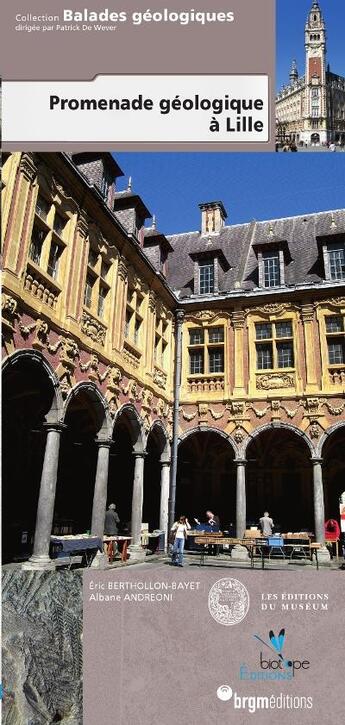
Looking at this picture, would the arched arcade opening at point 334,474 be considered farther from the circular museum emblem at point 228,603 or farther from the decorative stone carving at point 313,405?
the circular museum emblem at point 228,603

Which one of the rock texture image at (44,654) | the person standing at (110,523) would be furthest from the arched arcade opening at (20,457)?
the rock texture image at (44,654)

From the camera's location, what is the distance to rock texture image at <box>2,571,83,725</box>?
16.8ft

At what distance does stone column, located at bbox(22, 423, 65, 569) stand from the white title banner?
5.35 meters

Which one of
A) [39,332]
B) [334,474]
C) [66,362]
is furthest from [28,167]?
[334,474]

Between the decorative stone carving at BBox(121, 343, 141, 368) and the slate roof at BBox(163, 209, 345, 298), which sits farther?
the slate roof at BBox(163, 209, 345, 298)

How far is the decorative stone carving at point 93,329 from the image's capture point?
33.8 ft

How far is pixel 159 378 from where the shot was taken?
14508mm

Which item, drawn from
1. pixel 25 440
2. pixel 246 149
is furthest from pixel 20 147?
pixel 25 440

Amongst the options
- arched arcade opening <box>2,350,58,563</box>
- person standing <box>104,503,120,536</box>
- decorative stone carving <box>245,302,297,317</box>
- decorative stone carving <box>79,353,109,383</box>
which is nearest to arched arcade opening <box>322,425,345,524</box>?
decorative stone carving <box>245,302,297,317</box>

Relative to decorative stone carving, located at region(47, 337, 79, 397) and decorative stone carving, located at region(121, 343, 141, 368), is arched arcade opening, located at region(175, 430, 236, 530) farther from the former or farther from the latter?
decorative stone carving, located at region(47, 337, 79, 397)

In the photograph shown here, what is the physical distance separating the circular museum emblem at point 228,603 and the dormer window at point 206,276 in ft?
39.0

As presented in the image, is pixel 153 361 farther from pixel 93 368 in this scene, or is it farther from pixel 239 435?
pixel 93 368

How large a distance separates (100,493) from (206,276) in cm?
839

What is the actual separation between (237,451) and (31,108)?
11.6m
